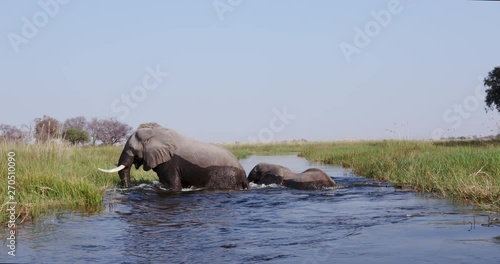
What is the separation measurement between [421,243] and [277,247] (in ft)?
5.60

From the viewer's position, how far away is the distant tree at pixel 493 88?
4462cm

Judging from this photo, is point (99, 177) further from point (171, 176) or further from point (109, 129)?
point (109, 129)

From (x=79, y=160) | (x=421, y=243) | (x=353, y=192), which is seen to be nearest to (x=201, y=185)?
(x=353, y=192)

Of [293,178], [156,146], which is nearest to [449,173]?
→ [293,178]

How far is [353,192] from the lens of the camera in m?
13.3

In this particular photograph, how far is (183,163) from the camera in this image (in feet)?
45.1

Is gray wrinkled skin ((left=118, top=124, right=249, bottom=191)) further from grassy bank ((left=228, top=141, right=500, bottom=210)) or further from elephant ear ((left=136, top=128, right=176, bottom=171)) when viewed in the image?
grassy bank ((left=228, top=141, right=500, bottom=210))

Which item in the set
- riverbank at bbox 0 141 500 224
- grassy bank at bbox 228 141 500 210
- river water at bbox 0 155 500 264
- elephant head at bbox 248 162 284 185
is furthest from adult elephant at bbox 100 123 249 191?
grassy bank at bbox 228 141 500 210

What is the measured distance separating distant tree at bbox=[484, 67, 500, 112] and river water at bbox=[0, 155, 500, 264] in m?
36.1

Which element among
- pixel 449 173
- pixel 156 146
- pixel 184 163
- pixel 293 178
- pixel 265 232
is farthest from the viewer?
pixel 293 178

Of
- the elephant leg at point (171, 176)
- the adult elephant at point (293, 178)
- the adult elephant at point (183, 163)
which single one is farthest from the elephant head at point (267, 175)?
the elephant leg at point (171, 176)

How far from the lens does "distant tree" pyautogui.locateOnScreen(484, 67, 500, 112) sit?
44625mm

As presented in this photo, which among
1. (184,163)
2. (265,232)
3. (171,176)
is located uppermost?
(184,163)

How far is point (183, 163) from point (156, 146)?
72 centimetres
